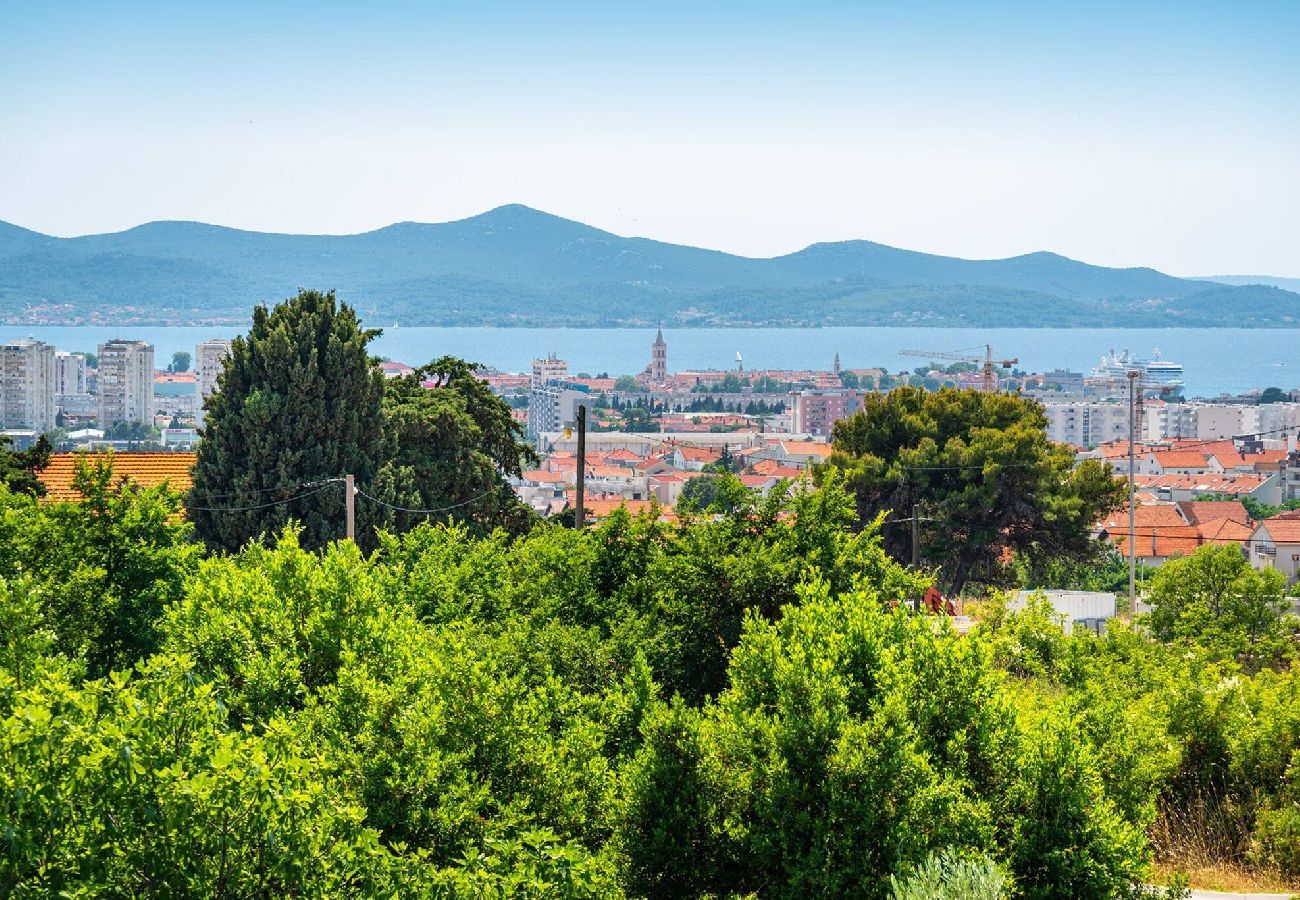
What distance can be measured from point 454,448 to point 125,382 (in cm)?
15657

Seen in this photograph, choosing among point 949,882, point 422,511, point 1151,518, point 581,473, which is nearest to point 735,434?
point 1151,518

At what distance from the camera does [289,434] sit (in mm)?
19188

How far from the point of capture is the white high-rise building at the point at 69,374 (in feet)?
593

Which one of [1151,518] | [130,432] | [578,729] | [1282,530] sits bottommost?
[130,432]

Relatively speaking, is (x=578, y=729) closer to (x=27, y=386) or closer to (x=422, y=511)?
(x=422, y=511)

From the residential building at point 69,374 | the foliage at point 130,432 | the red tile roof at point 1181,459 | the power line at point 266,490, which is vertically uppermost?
the residential building at point 69,374

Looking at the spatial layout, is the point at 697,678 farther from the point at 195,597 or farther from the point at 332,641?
the point at 195,597

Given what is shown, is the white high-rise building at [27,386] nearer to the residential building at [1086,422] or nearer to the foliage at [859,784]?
the residential building at [1086,422]

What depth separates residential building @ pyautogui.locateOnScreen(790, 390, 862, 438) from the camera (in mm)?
171875

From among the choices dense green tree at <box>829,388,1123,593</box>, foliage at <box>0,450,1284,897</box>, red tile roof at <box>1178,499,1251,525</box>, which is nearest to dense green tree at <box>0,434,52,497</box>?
foliage at <box>0,450,1284,897</box>

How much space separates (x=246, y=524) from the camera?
736 inches

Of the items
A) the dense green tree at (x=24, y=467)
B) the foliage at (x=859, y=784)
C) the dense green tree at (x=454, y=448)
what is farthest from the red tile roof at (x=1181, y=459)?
the foliage at (x=859, y=784)

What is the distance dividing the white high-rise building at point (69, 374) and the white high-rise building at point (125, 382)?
37.0ft

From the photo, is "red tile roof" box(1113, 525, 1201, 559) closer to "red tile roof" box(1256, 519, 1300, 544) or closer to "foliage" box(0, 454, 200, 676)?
"red tile roof" box(1256, 519, 1300, 544)
